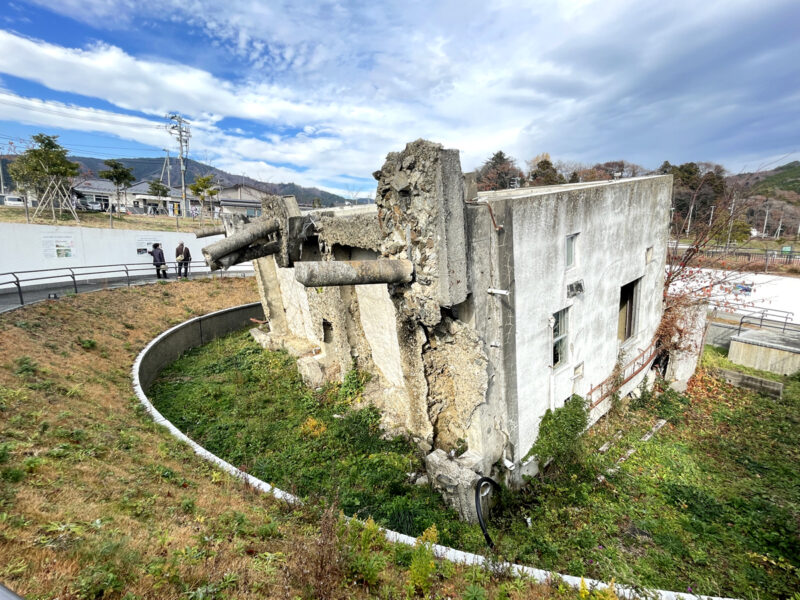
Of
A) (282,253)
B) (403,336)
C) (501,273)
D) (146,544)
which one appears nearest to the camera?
(146,544)

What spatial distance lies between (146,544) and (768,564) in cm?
782

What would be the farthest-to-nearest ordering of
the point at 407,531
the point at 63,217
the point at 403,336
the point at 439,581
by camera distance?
the point at 63,217 → the point at 403,336 → the point at 407,531 → the point at 439,581

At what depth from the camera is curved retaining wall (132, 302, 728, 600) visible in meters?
4.15

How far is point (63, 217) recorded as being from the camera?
2638cm

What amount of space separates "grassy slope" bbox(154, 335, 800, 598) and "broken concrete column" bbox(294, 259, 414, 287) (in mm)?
2978

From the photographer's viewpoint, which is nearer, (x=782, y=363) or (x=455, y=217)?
(x=455, y=217)

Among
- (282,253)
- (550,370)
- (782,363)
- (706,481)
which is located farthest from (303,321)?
(782,363)

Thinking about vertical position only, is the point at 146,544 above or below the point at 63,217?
below

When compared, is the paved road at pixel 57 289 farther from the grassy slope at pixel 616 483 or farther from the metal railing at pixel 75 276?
the grassy slope at pixel 616 483

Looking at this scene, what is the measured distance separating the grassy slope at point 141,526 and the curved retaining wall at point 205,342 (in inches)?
11.1

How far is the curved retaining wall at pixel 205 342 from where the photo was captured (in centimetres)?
415

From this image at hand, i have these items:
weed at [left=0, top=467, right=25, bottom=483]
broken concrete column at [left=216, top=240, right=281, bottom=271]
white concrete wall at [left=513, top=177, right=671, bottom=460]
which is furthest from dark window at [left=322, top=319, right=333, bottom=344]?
weed at [left=0, top=467, right=25, bottom=483]

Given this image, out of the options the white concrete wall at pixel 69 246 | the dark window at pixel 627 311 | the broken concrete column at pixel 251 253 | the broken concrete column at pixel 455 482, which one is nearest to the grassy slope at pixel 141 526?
the broken concrete column at pixel 455 482

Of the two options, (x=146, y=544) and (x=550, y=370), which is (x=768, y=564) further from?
(x=146, y=544)
